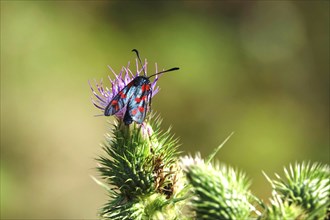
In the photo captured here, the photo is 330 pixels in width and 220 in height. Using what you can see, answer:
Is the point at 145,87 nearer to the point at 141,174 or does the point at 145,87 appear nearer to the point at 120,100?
the point at 120,100

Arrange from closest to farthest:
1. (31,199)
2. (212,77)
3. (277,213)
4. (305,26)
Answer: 1. (277,213)
2. (31,199)
3. (212,77)
4. (305,26)

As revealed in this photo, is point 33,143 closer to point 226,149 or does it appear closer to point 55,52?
point 55,52

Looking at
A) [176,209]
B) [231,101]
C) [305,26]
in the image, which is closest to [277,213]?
[176,209]

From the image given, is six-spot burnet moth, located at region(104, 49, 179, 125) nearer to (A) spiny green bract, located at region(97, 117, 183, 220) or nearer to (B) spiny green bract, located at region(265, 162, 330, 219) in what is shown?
(A) spiny green bract, located at region(97, 117, 183, 220)

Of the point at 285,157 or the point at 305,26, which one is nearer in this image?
the point at 285,157

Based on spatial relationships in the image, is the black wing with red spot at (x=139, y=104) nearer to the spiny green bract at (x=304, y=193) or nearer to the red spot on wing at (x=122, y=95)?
the red spot on wing at (x=122, y=95)

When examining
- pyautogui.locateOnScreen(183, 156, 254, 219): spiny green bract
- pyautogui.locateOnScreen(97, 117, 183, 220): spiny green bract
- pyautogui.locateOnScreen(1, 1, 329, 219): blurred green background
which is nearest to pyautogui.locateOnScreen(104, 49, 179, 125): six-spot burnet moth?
pyautogui.locateOnScreen(97, 117, 183, 220): spiny green bract

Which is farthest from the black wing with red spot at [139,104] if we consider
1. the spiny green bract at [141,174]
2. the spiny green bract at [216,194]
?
the spiny green bract at [216,194]

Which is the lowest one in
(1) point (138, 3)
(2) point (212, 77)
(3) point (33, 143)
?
(3) point (33, 143)
